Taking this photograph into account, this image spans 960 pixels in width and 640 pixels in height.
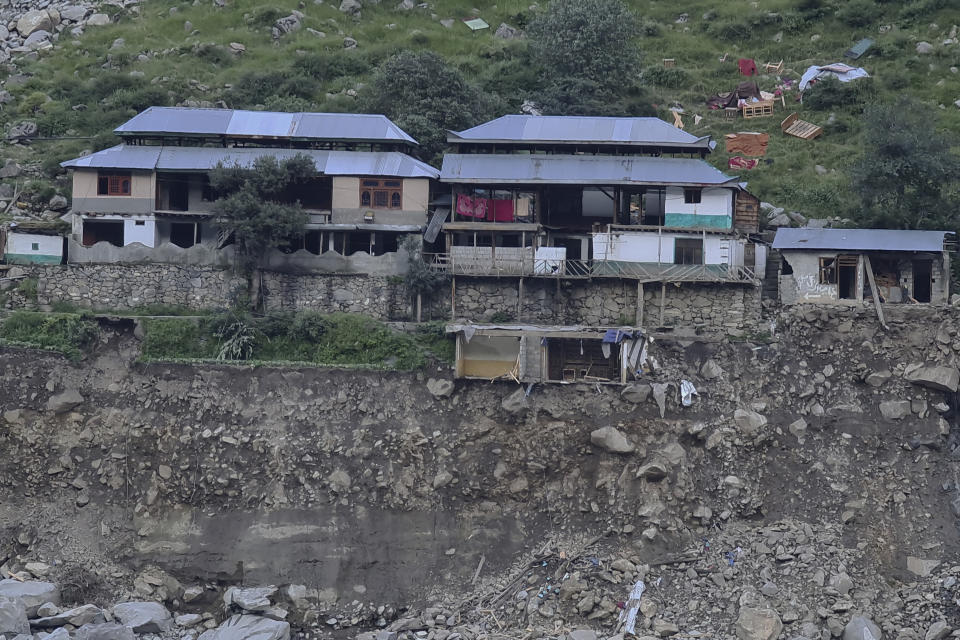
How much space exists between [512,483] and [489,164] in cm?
1482

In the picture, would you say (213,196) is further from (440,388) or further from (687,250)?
(687,250)

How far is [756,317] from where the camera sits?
5397cm

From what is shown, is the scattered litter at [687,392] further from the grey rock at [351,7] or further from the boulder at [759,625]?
the grey rock at [351,7]

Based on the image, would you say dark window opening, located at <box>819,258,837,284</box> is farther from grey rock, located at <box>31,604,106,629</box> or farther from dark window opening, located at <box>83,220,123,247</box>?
grey rock, located at <box>31,604,106,629</box>

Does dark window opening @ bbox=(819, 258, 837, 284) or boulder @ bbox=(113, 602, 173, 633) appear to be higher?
dark window opening @ bbox=(819, 258, 837, 284)

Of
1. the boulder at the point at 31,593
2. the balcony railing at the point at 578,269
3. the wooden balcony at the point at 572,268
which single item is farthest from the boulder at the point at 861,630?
the boulder at the point at 31,593

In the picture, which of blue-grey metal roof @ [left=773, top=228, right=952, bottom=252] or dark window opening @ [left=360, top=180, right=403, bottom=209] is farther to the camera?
dark window opening @ [left=360, top=180, right=403, bottom=209]

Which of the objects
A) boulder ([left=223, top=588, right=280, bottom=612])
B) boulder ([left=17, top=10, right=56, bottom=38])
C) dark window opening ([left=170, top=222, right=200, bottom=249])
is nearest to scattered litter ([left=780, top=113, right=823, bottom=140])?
dark window opening ([left=170, top=222, right=200, bottom=249])

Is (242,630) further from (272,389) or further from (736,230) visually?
(736,230)

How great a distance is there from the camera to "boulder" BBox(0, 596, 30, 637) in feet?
146

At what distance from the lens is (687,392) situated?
50688mm

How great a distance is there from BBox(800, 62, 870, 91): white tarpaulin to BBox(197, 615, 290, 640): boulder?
43.1m

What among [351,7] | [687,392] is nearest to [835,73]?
[351,7]

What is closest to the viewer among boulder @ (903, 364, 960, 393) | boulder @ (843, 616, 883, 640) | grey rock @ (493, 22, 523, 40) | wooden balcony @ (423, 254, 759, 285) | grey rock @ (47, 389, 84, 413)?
boulder @ (843, 616, 883, 640)
